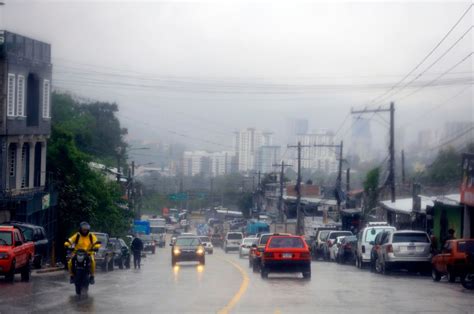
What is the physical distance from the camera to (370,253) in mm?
39844

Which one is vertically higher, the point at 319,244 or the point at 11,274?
the point at 11,274

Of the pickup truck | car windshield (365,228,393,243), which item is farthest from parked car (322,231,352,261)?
the pickup truck

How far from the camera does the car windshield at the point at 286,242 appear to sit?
31859 mm

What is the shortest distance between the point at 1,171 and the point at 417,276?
23039 mm

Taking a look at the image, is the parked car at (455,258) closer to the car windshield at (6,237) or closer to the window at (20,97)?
the car windshield at (6,237)

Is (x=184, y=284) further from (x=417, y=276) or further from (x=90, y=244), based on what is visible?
(x=417, y=276)

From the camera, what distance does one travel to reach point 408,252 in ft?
111

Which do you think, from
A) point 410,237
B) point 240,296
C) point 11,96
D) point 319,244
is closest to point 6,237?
point 240,296

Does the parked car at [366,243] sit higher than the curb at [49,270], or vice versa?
the parked car at [366,243]

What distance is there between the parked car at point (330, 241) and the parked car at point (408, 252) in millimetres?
17708

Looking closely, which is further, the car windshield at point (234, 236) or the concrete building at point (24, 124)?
the car windshield at point (234, 236)

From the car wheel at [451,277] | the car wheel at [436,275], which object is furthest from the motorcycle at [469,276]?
the car wheel at [436,275]

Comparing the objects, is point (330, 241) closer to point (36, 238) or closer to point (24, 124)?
point (24, 124)

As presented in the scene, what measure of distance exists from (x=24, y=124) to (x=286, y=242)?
2259 cm
